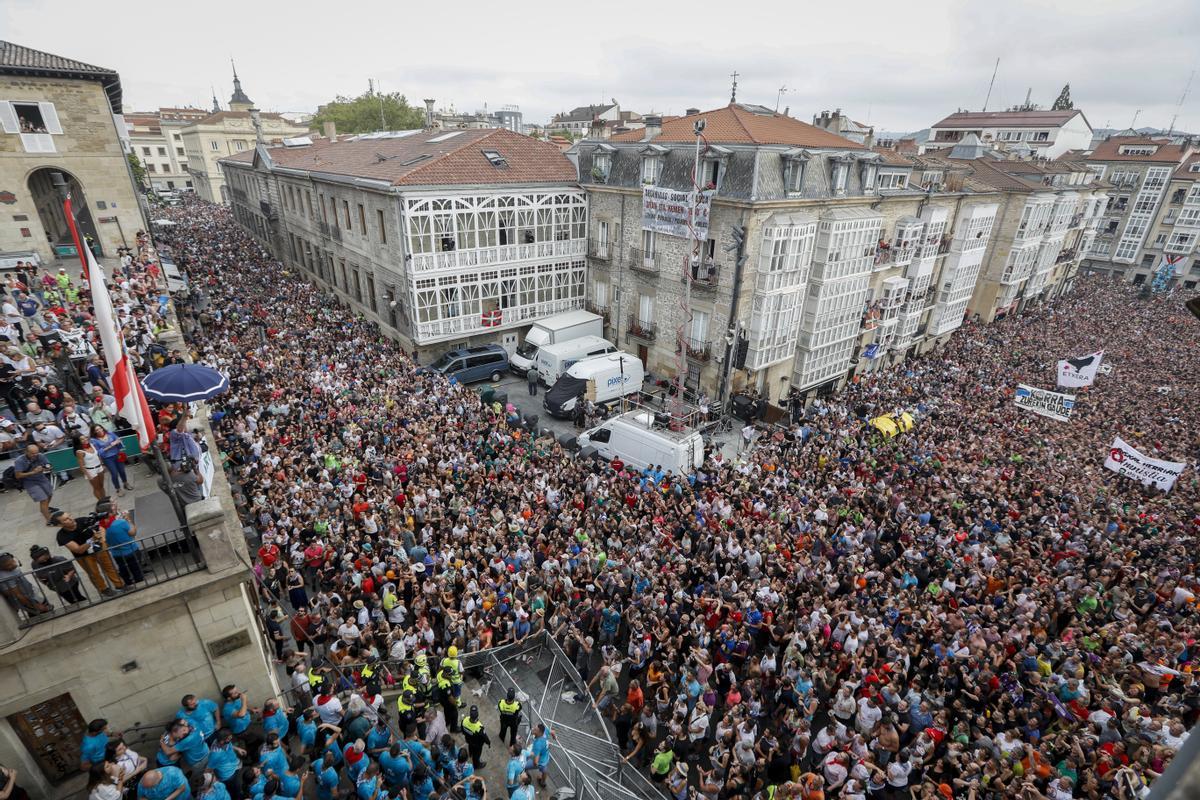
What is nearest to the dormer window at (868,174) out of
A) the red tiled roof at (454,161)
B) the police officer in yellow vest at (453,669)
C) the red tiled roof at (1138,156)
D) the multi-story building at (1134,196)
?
the red tiled roof at (454,161)

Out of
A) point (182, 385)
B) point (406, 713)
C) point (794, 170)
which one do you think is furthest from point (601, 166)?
point (406, 713)

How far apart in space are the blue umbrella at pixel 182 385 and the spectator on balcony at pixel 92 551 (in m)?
3.52

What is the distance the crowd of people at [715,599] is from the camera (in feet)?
27.7

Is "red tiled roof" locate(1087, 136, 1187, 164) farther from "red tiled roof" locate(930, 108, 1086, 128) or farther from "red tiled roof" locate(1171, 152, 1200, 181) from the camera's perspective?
"red tiled roof" locate(930, 108, 1086, 128)

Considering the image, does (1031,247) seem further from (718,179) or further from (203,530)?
(203,530)

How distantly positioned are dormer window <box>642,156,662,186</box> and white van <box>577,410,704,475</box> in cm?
1143

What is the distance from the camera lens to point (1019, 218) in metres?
36.7

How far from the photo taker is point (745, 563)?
13594mm

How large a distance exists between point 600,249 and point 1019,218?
2831 centimetres

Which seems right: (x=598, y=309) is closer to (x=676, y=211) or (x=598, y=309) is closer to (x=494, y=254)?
(x=494, y=254)

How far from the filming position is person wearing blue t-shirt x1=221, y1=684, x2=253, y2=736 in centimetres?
749

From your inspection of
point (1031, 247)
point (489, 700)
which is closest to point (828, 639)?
point (489, 700)

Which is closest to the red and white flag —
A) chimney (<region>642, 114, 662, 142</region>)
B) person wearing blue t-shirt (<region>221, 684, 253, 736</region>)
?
person wearing blue t-shirt (<region>221, 684, 253, 736</region>)

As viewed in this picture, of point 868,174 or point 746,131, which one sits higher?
point 746,131
